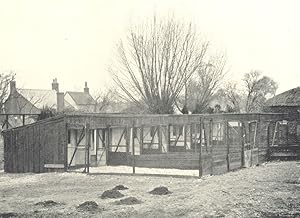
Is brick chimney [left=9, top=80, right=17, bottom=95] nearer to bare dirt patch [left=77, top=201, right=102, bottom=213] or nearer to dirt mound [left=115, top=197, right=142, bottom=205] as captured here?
dirt mound [left=115, top=197, right=142, bottom=205]

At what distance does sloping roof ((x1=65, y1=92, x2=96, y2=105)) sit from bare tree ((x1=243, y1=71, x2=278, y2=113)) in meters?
29.7

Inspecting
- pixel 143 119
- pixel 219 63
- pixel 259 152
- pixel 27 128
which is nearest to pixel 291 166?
pixel 259 152

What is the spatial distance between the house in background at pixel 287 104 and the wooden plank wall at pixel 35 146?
66.8ft

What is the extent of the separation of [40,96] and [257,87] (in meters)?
37.6

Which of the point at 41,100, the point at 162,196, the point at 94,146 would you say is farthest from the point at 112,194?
the point at 41,100

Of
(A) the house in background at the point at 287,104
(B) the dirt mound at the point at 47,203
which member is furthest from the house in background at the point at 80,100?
(B) the dirt mound at the point at 47,203

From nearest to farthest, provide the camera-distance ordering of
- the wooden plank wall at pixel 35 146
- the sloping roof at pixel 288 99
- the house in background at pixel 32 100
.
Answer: the wooden plank wall at pixel 35 146, the sloping roof at pixel 288 99, the house in background at pixel 32 100

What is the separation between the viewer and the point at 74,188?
18.2m

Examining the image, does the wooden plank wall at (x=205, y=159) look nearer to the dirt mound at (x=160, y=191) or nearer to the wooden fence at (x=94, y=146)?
the wooden fence at (x=94, y=146)

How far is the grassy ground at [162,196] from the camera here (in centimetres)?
1306

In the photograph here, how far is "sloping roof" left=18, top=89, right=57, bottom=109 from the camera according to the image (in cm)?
7638

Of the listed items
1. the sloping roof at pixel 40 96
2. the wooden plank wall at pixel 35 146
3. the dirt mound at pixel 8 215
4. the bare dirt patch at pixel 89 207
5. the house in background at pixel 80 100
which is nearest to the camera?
the dirt mound at pixel 8 215

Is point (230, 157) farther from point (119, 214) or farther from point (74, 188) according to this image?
point (119, 214)

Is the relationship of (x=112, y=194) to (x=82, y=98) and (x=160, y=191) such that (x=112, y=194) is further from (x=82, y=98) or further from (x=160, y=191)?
(x=82, y=98)
